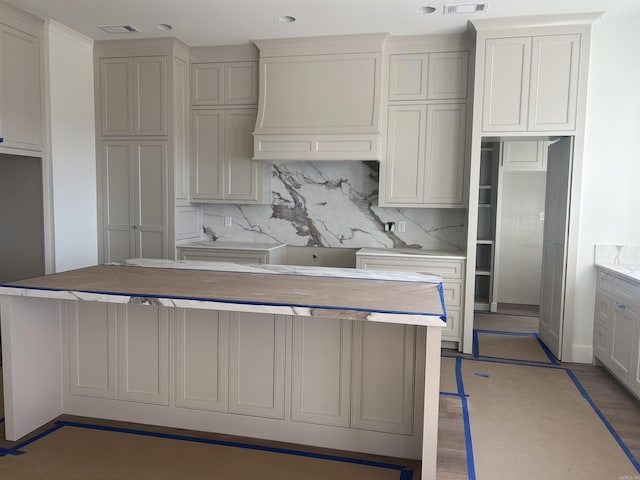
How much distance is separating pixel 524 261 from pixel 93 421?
5385 millimetres

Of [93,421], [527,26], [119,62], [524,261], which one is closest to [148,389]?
[93,421]

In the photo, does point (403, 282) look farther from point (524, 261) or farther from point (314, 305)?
point (524, 261)

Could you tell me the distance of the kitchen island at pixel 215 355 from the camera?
7.70 ft

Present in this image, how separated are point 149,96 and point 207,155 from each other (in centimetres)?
81

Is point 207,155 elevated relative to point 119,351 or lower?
elevated

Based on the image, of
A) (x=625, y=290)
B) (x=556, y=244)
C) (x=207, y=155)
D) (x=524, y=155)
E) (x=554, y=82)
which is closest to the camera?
(x=625, y=290)

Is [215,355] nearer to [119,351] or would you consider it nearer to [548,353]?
[119,351]

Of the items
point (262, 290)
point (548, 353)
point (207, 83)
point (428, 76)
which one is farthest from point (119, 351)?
point (548, 353)

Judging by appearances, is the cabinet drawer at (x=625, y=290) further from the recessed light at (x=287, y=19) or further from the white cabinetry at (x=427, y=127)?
the recessed light at (x=287, y=19)

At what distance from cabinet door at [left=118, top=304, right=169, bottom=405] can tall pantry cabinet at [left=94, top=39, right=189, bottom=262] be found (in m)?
2.09

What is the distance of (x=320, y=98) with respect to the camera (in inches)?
172

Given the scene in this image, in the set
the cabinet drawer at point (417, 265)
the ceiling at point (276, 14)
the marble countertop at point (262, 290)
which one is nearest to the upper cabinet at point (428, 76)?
the ceiling at point (276, 14)

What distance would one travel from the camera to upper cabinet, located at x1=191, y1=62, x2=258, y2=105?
4688 mm

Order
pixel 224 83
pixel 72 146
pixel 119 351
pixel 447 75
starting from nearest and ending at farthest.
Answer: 1. pixel 119 351
2. pixel 447 75
3. pixel 72 146
4. pixel 224 83
